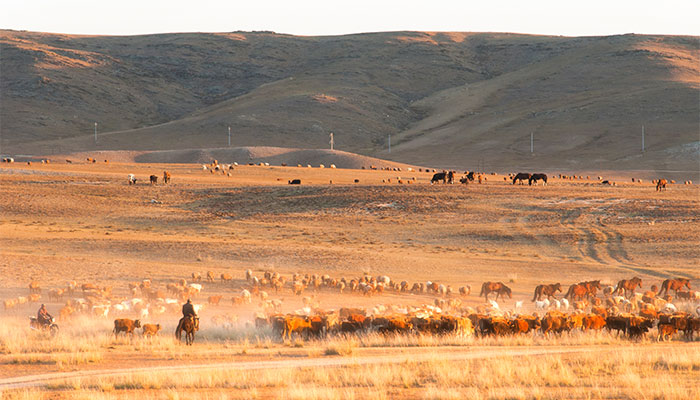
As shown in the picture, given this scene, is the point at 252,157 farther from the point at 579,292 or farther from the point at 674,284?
the point at 579,292

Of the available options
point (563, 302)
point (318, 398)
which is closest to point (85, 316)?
point (318, 398)

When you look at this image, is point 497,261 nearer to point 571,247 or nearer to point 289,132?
point 571,247

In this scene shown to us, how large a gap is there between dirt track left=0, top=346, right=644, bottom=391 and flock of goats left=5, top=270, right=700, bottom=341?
6.56 ft

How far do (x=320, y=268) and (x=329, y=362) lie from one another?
62.3ft

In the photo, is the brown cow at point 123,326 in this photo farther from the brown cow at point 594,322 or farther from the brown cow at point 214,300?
the brown cow at point 594,322

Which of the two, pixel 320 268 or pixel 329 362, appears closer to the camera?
pixel 329 362

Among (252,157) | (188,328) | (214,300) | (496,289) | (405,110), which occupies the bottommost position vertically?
(214,300)

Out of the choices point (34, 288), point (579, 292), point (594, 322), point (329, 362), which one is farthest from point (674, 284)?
point (34, 288)

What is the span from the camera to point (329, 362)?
64.1 ft

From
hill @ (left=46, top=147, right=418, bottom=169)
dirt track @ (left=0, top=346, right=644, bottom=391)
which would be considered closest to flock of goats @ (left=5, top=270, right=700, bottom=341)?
dirt track @ (left=0, top=346, right=644, bottom=391)

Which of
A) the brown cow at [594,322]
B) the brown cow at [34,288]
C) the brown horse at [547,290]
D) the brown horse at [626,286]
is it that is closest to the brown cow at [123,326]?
the brown cow at [34,288]

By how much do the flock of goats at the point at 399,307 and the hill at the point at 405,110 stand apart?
269 feet

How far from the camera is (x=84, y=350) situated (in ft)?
68.8

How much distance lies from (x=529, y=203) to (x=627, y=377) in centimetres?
4079
